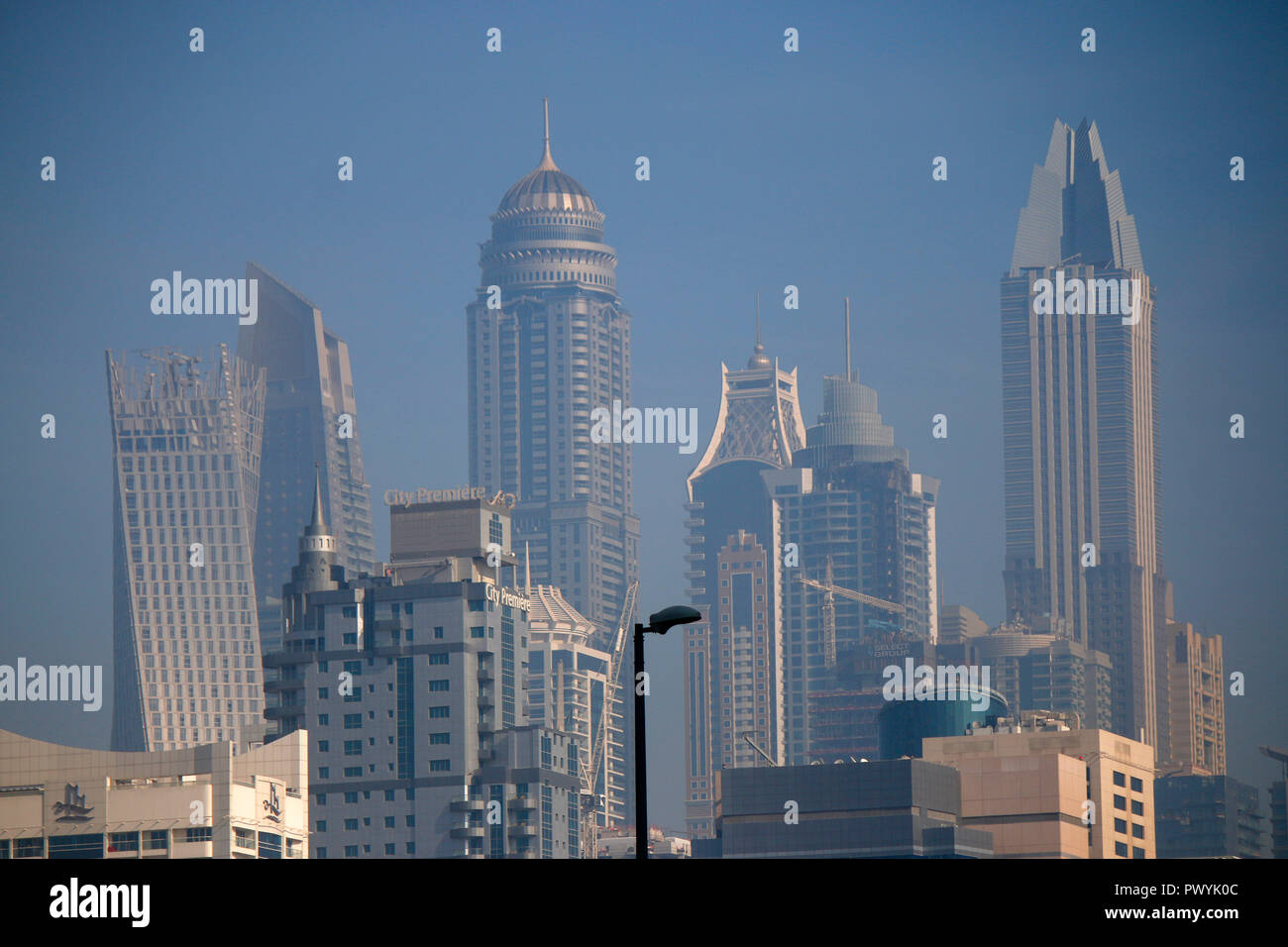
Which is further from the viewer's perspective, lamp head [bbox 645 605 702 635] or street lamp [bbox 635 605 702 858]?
lamp head [bbox 645 605 702 635]

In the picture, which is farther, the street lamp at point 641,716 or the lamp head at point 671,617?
the lamp head at point 671,617

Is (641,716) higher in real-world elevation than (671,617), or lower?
lower

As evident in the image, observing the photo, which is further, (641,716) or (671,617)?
(671,617)
